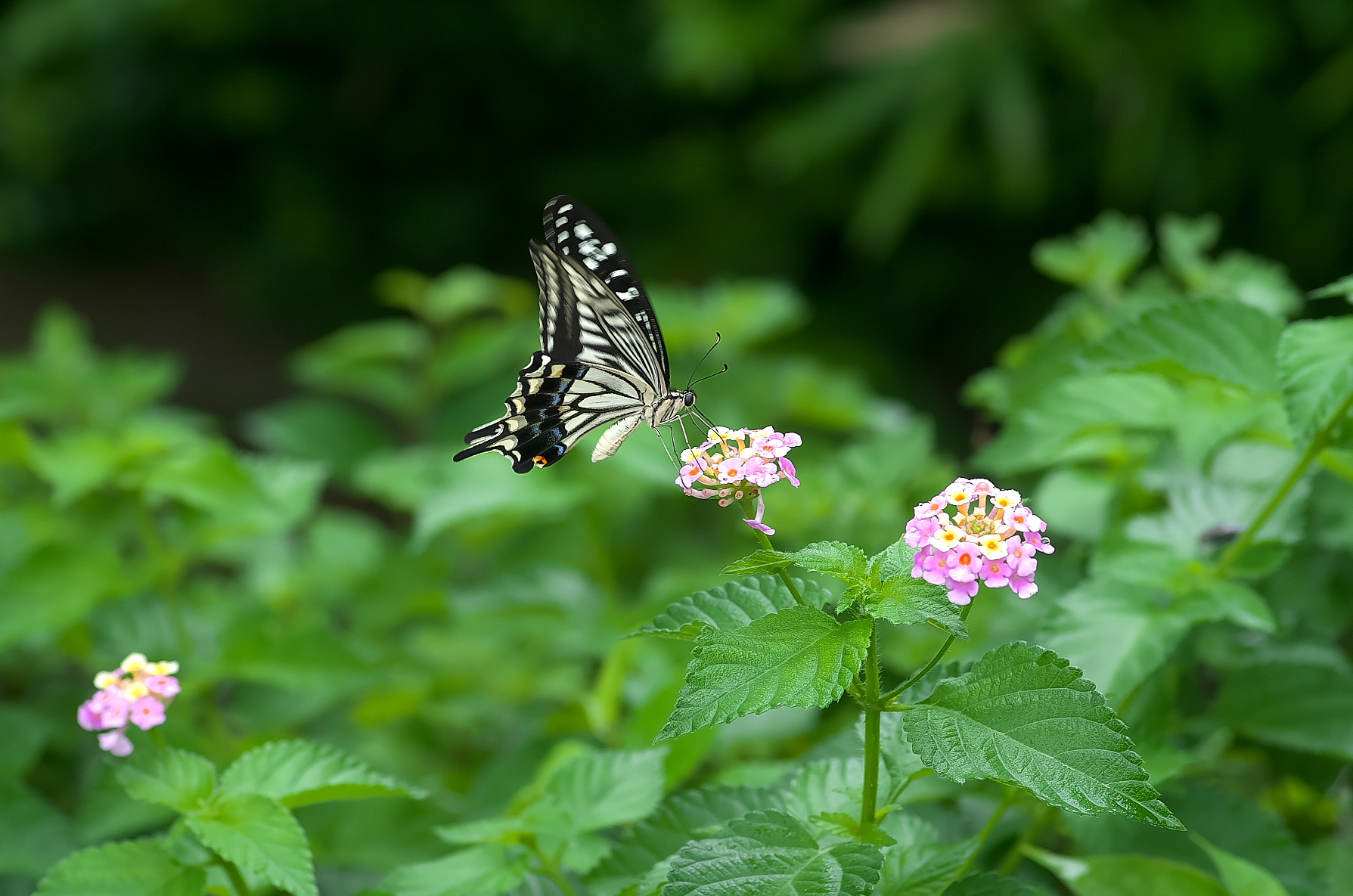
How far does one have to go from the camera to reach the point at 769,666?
845 millimetres

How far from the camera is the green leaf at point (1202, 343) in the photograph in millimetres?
1188

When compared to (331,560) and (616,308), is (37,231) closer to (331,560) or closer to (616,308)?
(331,560)

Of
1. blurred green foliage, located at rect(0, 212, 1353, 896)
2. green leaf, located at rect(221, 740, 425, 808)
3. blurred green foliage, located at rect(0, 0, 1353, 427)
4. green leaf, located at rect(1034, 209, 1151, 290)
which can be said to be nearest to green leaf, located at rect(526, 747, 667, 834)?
blurred green foliage, located at rect(0, 212, 1353, 896)

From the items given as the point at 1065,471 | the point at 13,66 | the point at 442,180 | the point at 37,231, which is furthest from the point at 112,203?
the point at 1065,471

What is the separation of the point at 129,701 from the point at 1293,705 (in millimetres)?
1247

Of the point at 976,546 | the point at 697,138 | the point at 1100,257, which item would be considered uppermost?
the point at 697,138

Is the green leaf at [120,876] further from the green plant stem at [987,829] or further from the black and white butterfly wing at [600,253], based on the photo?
the black and white butterfly wing at [600,253]

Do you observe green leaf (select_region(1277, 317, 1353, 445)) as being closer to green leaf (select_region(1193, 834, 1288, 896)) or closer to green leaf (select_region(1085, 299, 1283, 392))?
green leaf (select_region(1085, 299, 1283, 392))

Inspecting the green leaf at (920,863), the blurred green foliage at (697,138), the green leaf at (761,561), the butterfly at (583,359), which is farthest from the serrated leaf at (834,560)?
the blurred green foliage at (697,138)

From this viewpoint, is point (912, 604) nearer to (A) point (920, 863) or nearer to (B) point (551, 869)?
(A) point (920, 863)

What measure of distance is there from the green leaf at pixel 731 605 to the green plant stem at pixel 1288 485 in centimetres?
52

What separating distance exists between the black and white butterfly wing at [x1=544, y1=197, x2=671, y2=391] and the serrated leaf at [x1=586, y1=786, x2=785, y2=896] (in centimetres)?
60

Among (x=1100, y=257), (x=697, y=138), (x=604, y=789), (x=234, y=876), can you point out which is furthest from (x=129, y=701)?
(x=697, y=138)

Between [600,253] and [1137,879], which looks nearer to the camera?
[1137,879]
